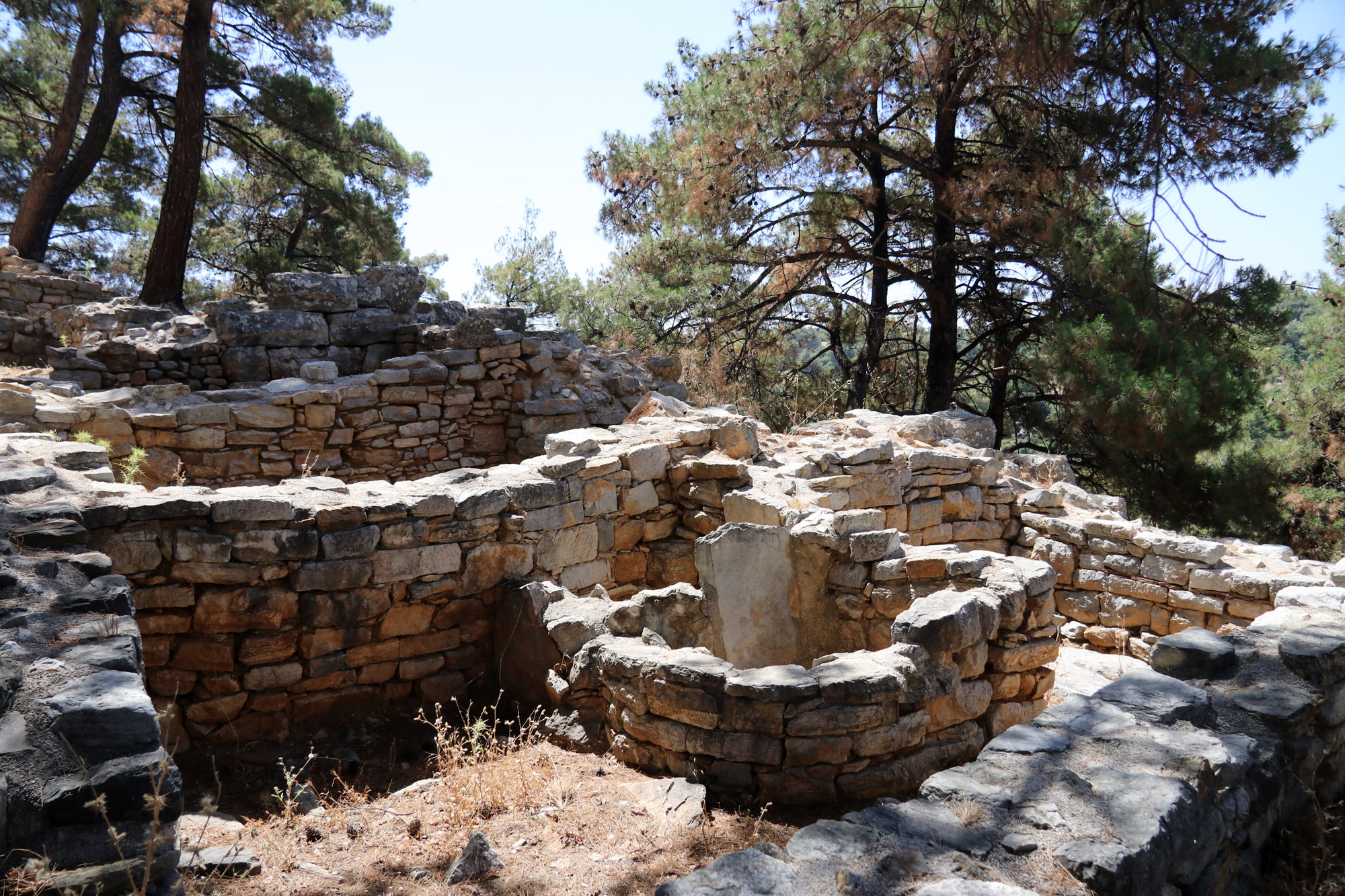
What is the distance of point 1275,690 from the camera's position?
344 cm

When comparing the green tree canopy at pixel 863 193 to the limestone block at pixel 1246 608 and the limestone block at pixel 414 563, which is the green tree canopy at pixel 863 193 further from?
the limestone block at pixel 414 563

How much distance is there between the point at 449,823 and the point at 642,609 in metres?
1.59

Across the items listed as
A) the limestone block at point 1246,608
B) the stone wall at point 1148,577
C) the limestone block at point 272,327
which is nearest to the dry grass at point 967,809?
the stone wall at point 1148,577

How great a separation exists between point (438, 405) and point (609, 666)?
5.57 meters

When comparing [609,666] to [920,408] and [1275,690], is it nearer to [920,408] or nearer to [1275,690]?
[1275,690]

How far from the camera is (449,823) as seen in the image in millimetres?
3363

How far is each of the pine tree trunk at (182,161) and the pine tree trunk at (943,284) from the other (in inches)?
392

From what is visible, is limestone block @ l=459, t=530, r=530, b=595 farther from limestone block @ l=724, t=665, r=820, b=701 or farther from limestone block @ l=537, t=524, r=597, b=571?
limestone block @ l=724, t=665, r=820, b=701

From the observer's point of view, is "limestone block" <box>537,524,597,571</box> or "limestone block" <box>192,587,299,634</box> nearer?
"limestone block" <box>192,587,299,634</box>

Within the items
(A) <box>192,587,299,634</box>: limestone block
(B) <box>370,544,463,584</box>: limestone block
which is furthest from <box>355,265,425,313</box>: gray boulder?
(A) <box>192,587,299,634</box>: limestone block

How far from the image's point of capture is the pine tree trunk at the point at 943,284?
1218 centimetres

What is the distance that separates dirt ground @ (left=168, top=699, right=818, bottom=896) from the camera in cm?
291

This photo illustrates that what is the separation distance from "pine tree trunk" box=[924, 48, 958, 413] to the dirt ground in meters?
9.81

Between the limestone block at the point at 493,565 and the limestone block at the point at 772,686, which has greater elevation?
the limestone block at the point at 493,565
